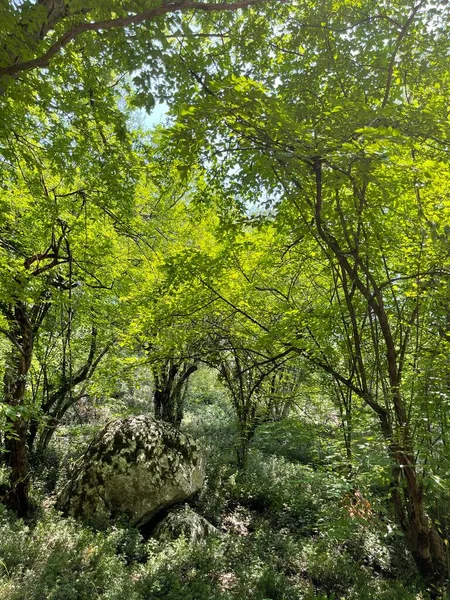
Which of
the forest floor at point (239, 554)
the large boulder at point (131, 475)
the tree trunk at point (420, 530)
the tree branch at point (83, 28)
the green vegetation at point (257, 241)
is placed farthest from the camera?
the large boulder at point (131, 475)

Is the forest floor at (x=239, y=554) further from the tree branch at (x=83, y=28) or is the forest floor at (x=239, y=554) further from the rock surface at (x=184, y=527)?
the tree branch at (x=83, y=28)

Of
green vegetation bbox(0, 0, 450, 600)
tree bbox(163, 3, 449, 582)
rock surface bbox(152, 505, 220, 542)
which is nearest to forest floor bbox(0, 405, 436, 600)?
green vegetation bbox(0, 0, 450, 600)

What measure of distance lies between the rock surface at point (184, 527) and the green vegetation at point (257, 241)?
222mm

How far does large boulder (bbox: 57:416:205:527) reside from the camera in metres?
6.64

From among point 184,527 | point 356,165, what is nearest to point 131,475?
point 184,527

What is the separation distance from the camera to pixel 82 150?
4.13 metres

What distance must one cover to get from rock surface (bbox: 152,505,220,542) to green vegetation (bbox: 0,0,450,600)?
0.22 metres

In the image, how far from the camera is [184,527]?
6.38 meters

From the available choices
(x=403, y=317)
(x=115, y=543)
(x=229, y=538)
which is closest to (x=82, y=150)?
(x=403, y=317)

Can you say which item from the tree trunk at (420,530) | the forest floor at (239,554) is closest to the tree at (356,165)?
the tree trunk at (420,530)

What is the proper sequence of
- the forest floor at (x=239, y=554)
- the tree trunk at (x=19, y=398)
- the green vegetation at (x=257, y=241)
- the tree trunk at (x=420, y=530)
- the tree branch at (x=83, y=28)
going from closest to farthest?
the tree branch at (x=83, y=28) → the green vegetation at (x=257, y=241) → the tree trunk at (x=420, y=530) → the forest floor at (x=239, y=554) → the tree trunk at (x=19, y=398)

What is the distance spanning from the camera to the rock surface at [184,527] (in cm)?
625

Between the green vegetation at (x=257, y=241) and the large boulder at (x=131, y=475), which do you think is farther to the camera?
the large boulder at (x=131, y=475)

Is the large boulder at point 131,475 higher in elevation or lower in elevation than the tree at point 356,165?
lower
